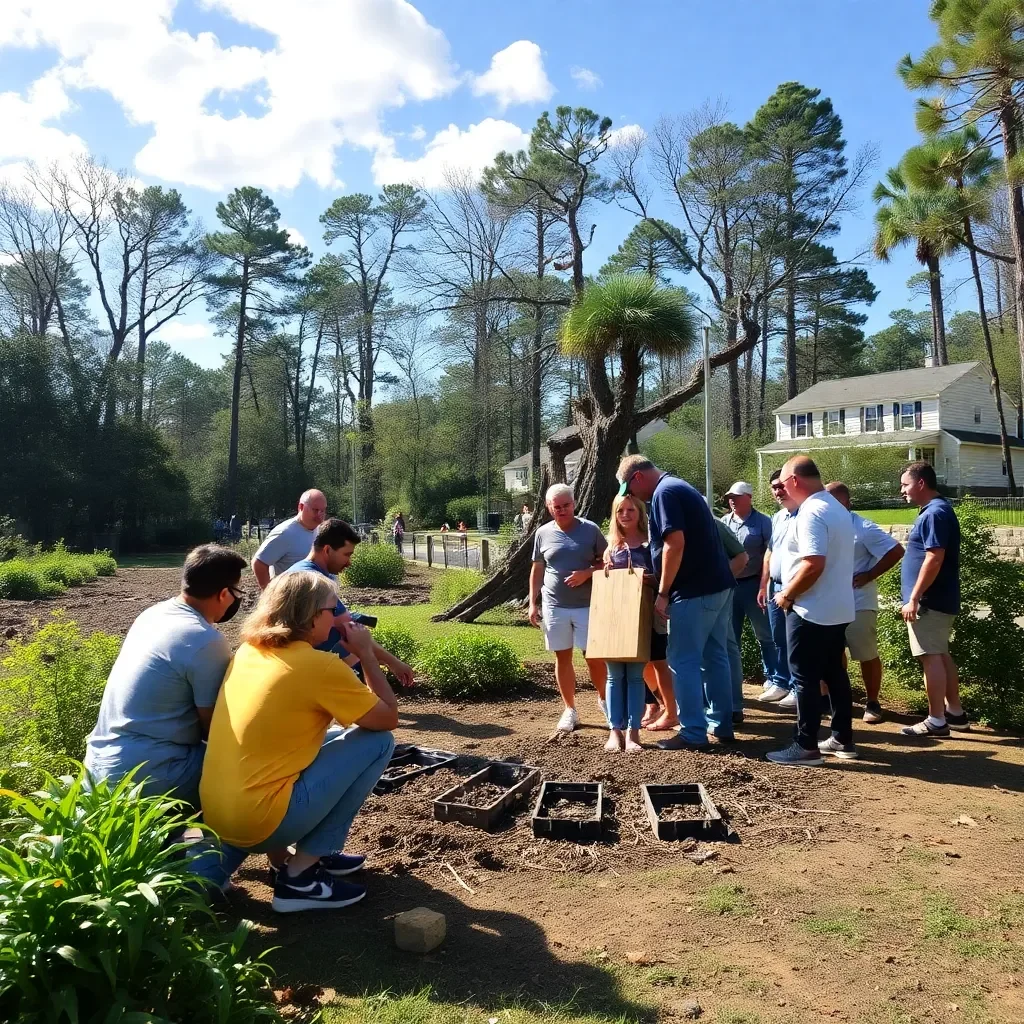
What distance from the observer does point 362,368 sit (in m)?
50.0

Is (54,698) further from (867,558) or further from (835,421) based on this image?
(835,421)

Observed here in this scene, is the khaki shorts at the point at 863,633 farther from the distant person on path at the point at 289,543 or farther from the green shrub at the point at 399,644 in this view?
the distant person on path at the point at 289,543

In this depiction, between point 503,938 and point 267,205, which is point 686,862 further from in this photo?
point 267,205

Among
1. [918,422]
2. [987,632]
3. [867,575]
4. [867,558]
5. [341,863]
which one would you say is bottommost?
[341,863]

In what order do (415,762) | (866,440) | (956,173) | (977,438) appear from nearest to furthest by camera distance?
(415,762), (956,173), (977,438), (866,440)

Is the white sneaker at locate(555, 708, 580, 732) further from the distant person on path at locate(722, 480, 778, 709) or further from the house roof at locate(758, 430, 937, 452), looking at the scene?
the house roof at locate(758, 430, 937, 452)

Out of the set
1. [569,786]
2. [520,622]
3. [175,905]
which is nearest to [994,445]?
[520,622]

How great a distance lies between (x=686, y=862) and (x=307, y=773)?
1.72m

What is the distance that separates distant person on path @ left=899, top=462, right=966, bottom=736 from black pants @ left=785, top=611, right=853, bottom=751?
80 cm

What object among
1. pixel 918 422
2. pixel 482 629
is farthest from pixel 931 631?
pixel 918 422

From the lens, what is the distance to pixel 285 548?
20.8ft

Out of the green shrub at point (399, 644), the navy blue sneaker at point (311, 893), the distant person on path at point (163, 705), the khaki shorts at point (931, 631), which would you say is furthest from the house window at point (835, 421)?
the distant person on path at point (163, 705)

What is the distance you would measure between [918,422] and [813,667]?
38.1 meters

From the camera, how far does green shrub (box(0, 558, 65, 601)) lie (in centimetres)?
1803
